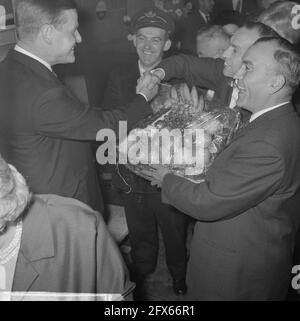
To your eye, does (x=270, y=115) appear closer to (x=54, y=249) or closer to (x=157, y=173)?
(x=157, y=173)

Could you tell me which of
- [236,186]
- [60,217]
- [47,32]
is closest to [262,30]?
[236,186]

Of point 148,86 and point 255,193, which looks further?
point 148,86

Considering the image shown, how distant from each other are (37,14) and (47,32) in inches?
3.6

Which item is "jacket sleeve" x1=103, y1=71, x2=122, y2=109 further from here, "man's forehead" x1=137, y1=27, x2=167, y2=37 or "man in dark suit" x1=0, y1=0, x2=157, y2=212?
"man in dark suit" x1=0, y1=0, x2=157, y2=212

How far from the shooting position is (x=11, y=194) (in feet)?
3.73

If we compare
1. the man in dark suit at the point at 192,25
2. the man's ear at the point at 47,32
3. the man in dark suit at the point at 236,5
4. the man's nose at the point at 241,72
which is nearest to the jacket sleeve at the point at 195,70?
the man's nose at the point at 241,72

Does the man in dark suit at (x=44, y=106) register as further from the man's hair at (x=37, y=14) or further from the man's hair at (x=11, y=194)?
the man's hair at (x=11, y=194)

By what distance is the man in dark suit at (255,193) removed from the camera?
1428mm

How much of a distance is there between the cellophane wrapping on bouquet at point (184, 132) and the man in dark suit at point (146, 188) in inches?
17.1

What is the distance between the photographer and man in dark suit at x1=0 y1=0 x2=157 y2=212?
1.76m

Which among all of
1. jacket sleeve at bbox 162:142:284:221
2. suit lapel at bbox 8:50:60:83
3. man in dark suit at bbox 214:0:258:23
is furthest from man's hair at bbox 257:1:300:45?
man in dark suit at bbox 214:0:258:23

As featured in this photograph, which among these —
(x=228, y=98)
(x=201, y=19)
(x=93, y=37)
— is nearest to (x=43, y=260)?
(x=228, y=98)
